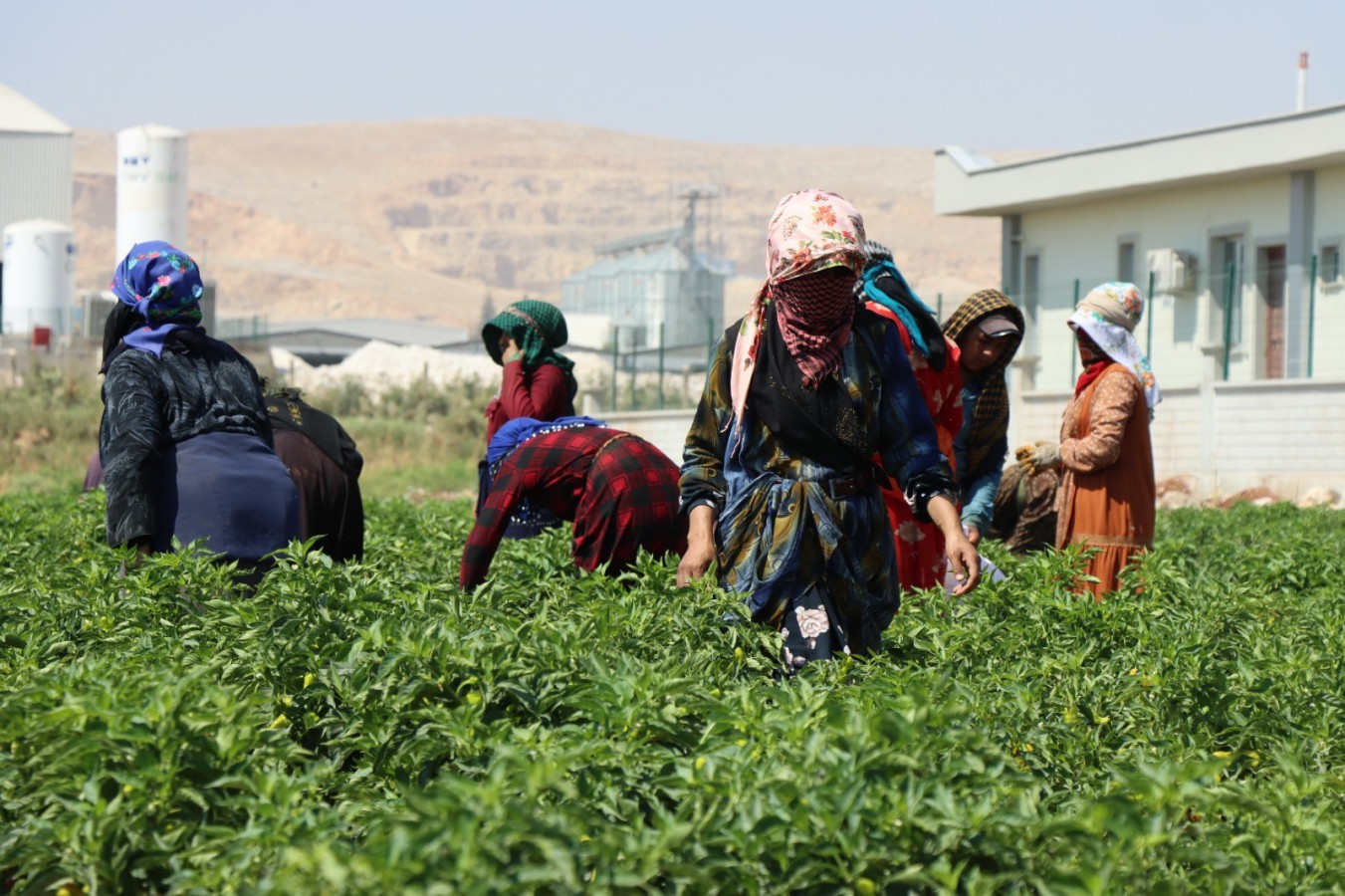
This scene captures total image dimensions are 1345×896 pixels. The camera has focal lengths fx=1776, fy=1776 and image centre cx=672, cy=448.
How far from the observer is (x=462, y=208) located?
5723 inches

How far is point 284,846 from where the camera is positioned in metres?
2.99

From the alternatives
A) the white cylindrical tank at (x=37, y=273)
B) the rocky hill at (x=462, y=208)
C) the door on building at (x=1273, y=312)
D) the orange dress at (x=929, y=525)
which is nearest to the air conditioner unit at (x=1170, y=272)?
the door on building at (x=1273, y=312)

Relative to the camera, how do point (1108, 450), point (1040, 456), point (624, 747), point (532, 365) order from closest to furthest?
point (624, 747), point (1108, 450), point (1040, 456), point (532, 365)

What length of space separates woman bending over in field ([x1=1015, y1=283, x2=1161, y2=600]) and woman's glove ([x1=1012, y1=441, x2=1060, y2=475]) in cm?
8

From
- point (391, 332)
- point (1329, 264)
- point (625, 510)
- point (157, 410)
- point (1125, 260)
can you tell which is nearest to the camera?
point (157, 410)

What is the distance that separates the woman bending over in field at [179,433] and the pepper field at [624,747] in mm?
287

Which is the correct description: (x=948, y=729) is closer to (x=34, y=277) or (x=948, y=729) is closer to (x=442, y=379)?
(x=442, y=379)

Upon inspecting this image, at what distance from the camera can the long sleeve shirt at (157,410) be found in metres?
5.67

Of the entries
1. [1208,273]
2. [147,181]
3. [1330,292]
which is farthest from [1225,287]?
[147,181]

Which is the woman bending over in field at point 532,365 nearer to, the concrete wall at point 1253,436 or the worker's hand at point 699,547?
the worker's hand at point 699,547

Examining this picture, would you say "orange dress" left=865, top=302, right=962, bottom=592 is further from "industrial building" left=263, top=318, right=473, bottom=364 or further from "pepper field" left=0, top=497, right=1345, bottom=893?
"industrial building" left=263, top=318, right=473, bottom=364

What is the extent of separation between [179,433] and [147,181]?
4695 cm

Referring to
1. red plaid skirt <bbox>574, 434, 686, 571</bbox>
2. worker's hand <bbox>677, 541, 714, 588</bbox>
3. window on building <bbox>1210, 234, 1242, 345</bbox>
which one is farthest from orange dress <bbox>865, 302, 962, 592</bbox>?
window on building <bbox>1210, 234, 1242, 345</bbox>

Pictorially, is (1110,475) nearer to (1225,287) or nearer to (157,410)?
(157,410)
